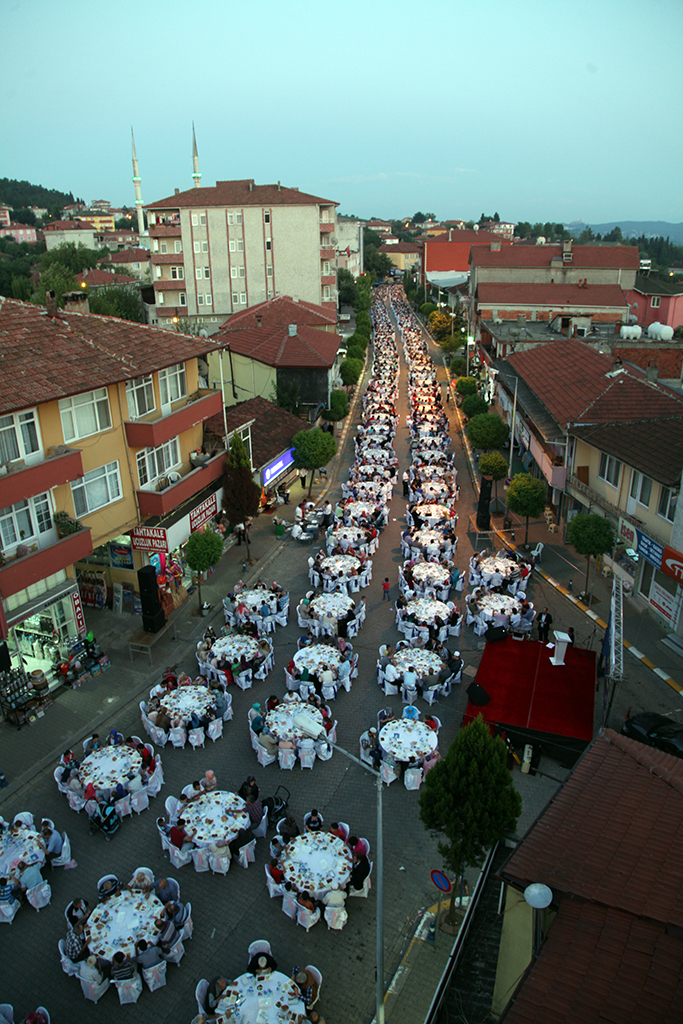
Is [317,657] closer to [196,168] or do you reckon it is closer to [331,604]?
[331,604]

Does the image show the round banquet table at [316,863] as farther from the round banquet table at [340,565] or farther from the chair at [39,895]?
the round banquet table at [340,565]

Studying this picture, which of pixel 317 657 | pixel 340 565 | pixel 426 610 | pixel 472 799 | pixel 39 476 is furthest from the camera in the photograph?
pixel 340 565

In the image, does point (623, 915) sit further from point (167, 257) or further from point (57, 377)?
point (167, 257)

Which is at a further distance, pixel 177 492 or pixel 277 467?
pixel 277 467

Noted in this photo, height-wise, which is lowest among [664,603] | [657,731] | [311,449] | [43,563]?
[657,731]

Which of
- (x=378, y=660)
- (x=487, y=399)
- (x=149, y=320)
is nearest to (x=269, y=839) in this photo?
(x=378, y=660)

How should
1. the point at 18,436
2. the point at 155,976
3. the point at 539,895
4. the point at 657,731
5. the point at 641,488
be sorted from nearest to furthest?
the point at 539,895
the point at 155,976
the point at 657,731
the point at 18,436
the point at 641,488

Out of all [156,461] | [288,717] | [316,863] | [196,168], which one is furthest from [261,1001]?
[196,168]
